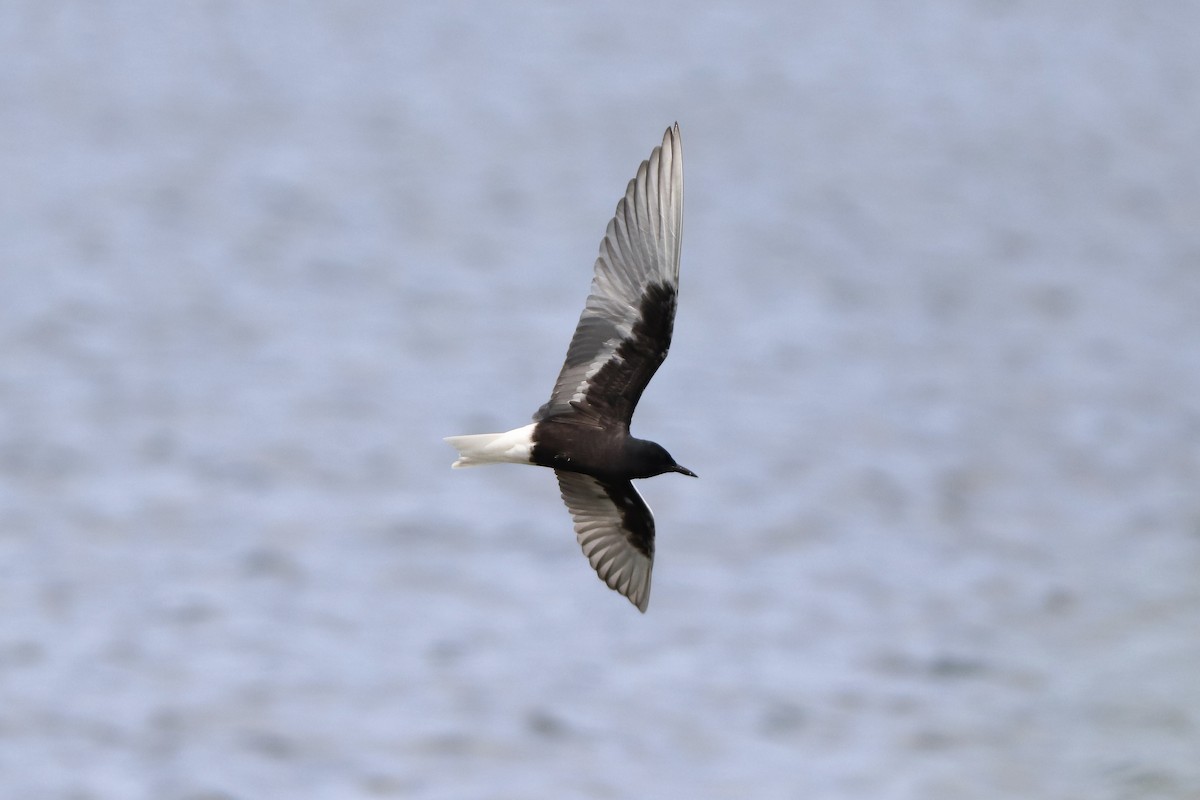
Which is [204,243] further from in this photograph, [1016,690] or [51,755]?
[1016,690]

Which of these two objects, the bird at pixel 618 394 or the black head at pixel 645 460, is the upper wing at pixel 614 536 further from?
the black head at pixel 645 460

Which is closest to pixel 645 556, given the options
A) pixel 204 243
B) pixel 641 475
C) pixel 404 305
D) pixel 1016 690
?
pixel 641 475

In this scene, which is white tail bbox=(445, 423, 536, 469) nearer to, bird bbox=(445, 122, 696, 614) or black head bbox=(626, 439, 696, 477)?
bird bbox=(445, 122, 696, 614)

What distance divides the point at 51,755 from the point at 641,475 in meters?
15.2

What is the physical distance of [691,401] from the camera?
1152 inches

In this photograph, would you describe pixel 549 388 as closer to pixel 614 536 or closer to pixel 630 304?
pixel 614 536

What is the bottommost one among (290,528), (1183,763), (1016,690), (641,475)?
(641,475)

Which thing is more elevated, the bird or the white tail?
the bird

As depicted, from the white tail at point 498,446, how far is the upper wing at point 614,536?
1.11 m

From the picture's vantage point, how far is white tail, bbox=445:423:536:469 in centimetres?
824

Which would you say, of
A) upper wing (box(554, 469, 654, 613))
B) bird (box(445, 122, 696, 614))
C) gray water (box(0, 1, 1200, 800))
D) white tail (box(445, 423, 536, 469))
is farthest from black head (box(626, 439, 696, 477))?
gray water (box(0, 1, 1200, 800))

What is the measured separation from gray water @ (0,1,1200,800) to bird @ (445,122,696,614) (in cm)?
1242

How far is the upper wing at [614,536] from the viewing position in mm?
9469

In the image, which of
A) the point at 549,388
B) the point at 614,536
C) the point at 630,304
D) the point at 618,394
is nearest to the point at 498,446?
the point at 618,394
